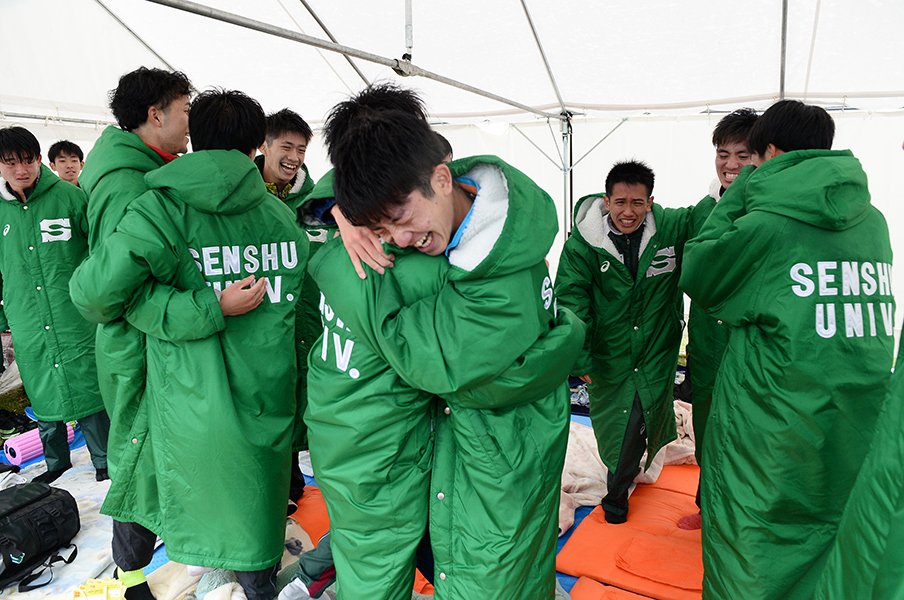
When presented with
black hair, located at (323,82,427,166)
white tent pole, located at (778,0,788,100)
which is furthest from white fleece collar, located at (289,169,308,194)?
white tent pole, located at (778,0,788,100)

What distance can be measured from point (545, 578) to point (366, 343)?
721mm

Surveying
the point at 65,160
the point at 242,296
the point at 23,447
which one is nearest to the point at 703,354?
the point at 242,296

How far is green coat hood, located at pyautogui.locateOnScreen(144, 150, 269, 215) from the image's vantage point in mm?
1757

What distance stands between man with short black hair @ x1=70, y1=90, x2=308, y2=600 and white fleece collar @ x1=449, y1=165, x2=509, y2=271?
3.11ft

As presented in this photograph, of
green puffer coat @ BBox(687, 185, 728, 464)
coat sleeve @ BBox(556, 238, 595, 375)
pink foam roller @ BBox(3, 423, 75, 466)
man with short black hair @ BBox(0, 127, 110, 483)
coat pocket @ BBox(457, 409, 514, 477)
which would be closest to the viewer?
coat pocket @ BBox(457, 409, 514, 477)

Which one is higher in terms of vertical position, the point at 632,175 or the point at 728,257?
the point at 632,175

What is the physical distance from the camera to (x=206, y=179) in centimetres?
177

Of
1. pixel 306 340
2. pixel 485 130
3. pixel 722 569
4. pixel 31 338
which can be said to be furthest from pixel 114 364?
pixel 485 130

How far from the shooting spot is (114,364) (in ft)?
6.15

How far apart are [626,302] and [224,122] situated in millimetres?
1699

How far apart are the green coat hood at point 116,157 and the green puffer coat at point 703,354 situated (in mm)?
2013

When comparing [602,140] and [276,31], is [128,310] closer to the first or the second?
[276,31]

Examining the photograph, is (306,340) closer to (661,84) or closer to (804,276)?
(804,276)

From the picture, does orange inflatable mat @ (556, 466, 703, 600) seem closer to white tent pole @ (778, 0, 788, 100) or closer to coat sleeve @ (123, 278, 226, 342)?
coat sleeve @ (123, 278, 226, 342)
